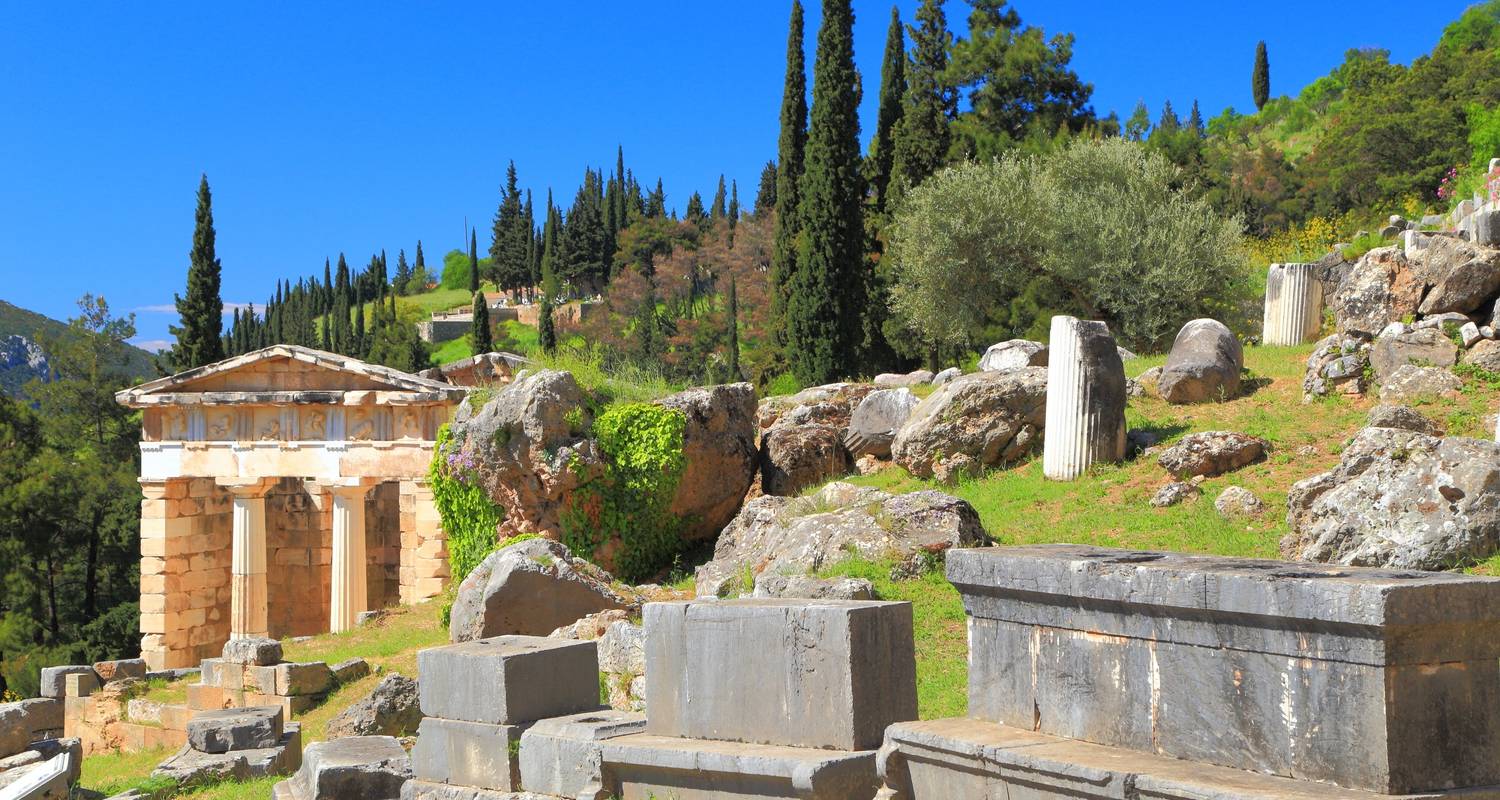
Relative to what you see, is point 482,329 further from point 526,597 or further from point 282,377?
point 526,597

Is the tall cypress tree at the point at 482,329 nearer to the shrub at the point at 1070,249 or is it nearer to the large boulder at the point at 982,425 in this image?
the shrub at the point at 1070,249

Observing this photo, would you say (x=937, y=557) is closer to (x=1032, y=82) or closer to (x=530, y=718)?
(x=530, y=718)

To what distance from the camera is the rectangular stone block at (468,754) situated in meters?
7.92

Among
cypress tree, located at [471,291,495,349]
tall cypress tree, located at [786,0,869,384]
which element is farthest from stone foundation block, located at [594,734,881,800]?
cypress tree, located at [471,291,495,349]

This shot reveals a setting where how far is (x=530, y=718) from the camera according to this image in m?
8.12

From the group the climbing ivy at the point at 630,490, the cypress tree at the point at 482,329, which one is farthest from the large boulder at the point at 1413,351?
the cypress tree at the point at 482,329

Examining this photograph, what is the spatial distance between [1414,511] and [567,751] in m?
7.61

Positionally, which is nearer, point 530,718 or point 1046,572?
point 1046,572

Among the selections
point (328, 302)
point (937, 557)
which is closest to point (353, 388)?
point (937, 557)

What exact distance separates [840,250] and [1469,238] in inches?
592

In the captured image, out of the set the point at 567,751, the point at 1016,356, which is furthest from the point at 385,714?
the point at 1016,356

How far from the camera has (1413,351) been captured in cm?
1756

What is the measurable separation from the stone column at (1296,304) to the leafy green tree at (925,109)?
13.3 meters

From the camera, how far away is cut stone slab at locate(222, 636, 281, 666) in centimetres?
1709
